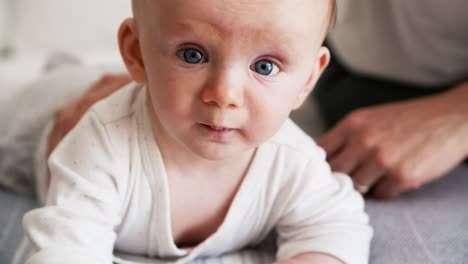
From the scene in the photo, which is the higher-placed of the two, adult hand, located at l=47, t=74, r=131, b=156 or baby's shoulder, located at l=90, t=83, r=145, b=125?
baby's shoulder, located at l=90, t=83, r=145, b=125

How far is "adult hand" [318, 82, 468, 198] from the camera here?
2.79 feet

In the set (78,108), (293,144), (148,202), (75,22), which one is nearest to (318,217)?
(293,144)

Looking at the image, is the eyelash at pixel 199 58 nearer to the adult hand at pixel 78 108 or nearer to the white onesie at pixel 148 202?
the white onesie at pixel 148 202

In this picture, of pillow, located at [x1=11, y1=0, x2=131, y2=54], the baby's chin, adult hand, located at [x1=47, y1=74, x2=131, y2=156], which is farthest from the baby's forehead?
pillow, located at [x1=11, y1=0, x2=131, y2=54]

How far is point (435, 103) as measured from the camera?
94 cm

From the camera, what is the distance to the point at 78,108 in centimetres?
84

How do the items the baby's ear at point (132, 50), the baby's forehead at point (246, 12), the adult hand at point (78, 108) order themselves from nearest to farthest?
the baby's forehead at point (246, 12) < the baby's ear at point (132, 50) < the adult hand at point (78, 108)

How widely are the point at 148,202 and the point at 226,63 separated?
0.67 ft

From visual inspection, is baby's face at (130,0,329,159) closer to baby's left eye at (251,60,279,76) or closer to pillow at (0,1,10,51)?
baby's left eye at (251,60,279,76)

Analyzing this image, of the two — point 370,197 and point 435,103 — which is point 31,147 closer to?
point 370,197

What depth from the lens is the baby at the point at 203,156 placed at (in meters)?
0.54

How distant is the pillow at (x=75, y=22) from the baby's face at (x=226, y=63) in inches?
39.1

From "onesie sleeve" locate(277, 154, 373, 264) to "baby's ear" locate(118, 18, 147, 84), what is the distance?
214 mm

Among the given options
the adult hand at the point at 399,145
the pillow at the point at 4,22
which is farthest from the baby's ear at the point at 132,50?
the pillow at the point at 4,22
